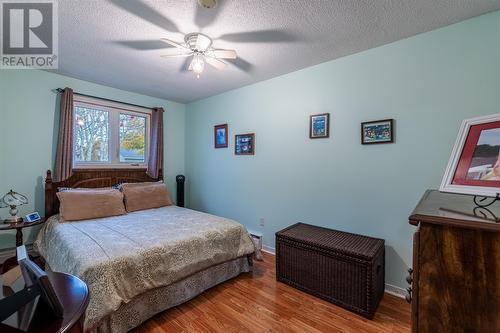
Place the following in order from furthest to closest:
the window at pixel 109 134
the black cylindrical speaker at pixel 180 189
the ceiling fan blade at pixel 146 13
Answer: the black cylindrical speaker at pixel 180 189, the window at pixel 109 134, the ceiling fan blade at pixel 146 13

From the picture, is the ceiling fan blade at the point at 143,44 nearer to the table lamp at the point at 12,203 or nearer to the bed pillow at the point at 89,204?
the bed pillow at the point at 89,204

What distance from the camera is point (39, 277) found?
76 centimetres

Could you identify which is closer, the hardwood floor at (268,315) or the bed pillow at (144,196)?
the hardwood floor at (268,315)

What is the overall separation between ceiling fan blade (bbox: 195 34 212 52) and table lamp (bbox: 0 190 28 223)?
2672 millimetres

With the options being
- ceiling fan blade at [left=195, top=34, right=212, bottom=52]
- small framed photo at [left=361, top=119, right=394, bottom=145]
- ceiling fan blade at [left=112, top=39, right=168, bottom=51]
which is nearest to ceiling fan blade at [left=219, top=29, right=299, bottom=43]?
ceiling fan blade at [left=195, top=34, right=212, bottom=52]

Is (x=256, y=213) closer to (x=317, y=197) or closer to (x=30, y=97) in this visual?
(x=317, y=197)

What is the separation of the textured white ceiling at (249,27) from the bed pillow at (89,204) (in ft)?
5.09

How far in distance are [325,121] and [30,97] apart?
3596mm

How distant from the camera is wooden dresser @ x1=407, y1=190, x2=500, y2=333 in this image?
2.11 ft

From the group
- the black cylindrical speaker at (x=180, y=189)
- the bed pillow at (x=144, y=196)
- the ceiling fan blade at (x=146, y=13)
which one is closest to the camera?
the ceiling fan blade at (x=146, y=13)

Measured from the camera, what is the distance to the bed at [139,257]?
157cm

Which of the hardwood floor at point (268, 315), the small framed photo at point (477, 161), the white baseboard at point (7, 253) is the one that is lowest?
the hardwood floor at point (268, 315)

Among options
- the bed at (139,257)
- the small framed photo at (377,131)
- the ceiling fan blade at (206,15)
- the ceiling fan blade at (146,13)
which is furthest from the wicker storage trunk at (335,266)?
the ceiling fan blade at (146,13)

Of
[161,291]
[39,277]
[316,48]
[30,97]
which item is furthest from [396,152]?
[30,97]
